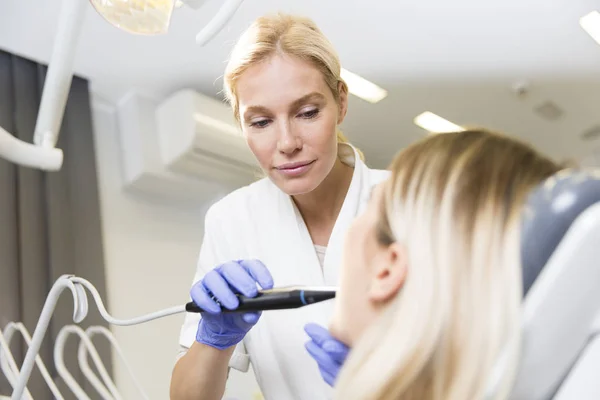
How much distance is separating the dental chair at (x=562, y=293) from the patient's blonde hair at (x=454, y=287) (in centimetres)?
2

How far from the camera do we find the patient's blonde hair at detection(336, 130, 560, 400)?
55 centimetres

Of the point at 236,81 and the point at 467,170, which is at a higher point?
the point at 236,81

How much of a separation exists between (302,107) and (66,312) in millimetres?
1325

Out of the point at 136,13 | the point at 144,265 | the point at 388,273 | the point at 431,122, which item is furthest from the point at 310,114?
the point at 431,122

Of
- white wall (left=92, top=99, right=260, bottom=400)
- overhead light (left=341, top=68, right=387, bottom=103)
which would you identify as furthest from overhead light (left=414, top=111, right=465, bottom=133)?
white wall (left=92, top=99, right=260, bottom=400)

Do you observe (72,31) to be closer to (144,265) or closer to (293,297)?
(293,297)

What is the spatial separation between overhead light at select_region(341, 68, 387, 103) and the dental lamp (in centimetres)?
183

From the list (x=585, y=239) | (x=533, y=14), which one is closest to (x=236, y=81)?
(x=585, y=239)

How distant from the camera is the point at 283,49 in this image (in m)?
1.24

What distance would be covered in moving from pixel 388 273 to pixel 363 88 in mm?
2417

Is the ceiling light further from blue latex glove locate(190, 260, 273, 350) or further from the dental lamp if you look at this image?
blue latex glove locate(190, 260, 273, 350)

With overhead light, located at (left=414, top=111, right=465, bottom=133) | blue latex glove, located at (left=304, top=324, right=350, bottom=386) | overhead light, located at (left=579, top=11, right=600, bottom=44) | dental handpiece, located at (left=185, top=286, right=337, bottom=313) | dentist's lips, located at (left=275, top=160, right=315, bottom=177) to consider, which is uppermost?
overhead light, located at (left=579, top=11, right=600, bottom=44)

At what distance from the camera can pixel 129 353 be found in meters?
2.38

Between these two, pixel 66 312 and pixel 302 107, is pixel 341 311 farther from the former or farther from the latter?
pixel 66 312
